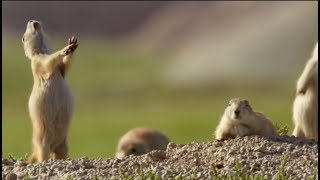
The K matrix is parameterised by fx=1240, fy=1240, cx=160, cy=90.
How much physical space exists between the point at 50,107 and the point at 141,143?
3656 mm

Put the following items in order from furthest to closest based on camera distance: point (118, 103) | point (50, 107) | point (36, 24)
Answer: point (118, 103) < point (36, 24) < point (50, 107)

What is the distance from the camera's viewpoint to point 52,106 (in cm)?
1280

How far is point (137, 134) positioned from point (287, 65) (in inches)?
2531

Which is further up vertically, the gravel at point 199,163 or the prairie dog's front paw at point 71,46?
the prairie dog's front paw at point 71,46

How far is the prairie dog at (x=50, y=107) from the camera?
42.0 feet

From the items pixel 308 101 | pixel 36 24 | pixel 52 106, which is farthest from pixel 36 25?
pixel 308 101

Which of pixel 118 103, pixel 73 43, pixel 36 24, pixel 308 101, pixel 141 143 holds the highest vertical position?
pixel 118 103

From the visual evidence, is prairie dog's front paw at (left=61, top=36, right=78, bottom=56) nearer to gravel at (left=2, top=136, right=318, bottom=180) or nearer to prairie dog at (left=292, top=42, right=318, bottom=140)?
gravel at (left=2, top=136, right=318, bottom=180)

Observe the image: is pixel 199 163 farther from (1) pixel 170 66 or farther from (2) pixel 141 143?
(1) pixel 170 66

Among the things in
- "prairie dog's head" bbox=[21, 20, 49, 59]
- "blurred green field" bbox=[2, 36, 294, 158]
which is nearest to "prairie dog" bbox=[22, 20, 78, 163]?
"prairie dog's head" bbox=[21, 20, 49, 59]

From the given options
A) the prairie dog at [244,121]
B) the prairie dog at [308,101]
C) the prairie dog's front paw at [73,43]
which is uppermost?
the prairie dog at [308,101]

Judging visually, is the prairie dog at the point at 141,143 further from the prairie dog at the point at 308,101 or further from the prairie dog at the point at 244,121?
the prairie dog at the point at 244,121

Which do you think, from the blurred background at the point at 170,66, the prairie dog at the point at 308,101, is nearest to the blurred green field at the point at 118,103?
the blurred background at the point at 170,66

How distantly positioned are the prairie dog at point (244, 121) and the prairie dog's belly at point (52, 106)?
66.2 inches
